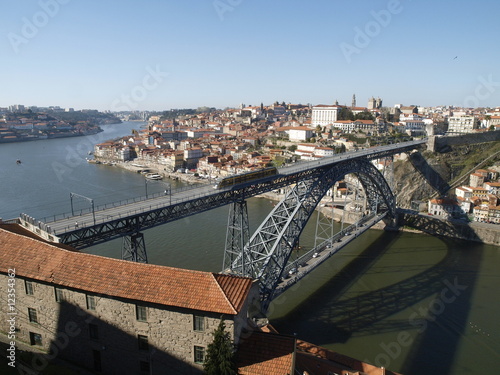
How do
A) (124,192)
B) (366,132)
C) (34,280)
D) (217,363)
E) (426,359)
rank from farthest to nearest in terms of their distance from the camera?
1. (366,132)
2. (124,192)
3. (426,359)
4. (34,280)
5. (217,363)

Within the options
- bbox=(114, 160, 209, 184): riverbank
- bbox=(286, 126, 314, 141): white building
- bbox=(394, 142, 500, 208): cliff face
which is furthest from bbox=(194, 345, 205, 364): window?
bbox=(286, 126, 314, 141): white building

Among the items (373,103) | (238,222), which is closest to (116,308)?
(238,222)

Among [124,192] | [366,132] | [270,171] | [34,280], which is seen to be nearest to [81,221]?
[34,280]

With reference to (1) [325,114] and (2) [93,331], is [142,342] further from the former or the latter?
(1) [325,114]

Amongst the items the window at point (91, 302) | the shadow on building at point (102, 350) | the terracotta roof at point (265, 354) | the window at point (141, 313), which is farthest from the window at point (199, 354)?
the window at point (91, 302)

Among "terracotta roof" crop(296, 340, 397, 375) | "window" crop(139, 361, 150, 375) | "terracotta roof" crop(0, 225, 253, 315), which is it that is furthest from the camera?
"terracotta roof" crop(296, 340, 397, 375)

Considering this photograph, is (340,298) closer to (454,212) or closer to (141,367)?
(141,367)

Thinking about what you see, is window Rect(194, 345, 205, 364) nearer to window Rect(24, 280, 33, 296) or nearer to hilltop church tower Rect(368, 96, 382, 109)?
window Rect(24, 280, 33, 296)
